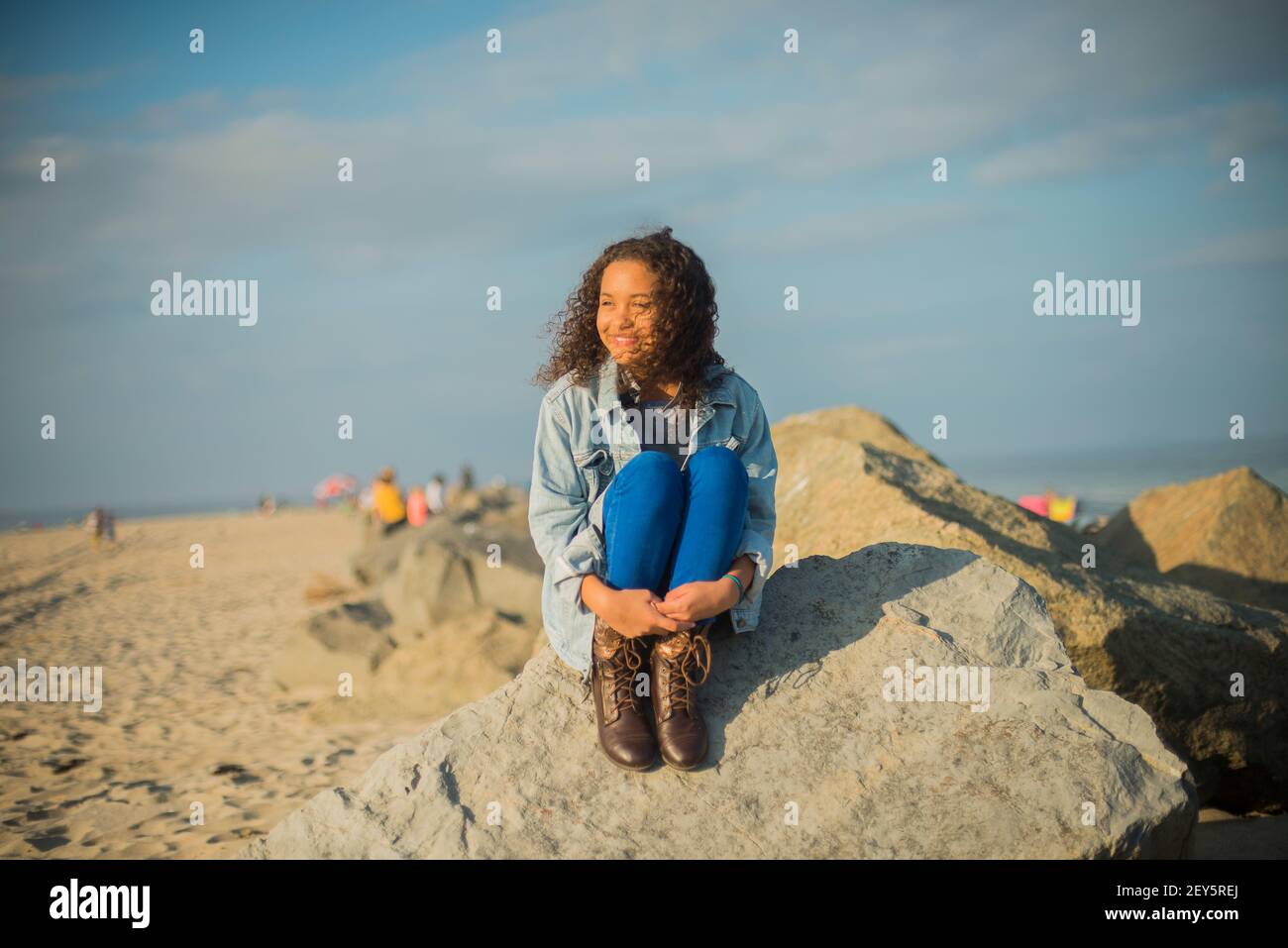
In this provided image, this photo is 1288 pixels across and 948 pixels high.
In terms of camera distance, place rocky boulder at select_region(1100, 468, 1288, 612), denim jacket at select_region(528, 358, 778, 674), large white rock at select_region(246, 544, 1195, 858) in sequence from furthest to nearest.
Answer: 1. rocky boulder at select_region(1100, 468, 1288, 612)
2. denim jacket at select_region(528, 358, 778, 674)
3. large white rock at select_region(246, 544, 1195, 858)

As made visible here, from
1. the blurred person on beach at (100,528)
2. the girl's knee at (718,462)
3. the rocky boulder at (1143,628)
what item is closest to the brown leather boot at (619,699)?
the girl's knee at (718,462)

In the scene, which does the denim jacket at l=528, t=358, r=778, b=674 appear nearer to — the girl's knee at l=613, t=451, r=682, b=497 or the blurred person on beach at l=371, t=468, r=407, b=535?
the girl's knee at l=613, t=451, r=682, b=497

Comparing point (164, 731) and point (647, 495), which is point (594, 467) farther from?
point (164, 731)

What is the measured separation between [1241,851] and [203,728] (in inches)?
270

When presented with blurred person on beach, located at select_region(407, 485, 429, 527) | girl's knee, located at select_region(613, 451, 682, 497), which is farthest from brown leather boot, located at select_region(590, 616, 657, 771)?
blurred person on beach, located at select_region(407, 485, 429, 527)

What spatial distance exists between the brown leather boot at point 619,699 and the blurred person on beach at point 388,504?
13326mm

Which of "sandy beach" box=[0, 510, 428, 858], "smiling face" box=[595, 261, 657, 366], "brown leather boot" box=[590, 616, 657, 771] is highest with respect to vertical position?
"smiling face" box=[595, 261, 657, 366]

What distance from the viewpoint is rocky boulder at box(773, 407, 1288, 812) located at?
4.30 meters

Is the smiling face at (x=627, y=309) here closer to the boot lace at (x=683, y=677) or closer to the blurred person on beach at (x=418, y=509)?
the boot lace at (x=683, y=677)

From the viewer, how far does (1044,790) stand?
2.93m

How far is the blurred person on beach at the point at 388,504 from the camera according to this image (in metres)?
16.0

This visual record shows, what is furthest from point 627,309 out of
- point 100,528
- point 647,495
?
point 100,528
